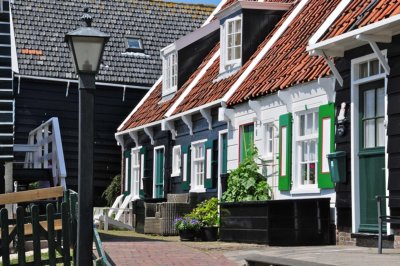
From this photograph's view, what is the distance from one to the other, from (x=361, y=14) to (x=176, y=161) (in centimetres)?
991

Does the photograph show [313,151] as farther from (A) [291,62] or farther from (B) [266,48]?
(B) [266,48]

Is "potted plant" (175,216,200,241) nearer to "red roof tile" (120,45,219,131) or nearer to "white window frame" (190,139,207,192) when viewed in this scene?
"white window frame" (190,139,207,192)

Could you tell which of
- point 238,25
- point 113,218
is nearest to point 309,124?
point 238,25

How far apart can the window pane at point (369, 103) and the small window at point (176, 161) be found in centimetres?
915

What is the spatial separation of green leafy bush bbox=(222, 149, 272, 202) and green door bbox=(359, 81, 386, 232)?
318 cm

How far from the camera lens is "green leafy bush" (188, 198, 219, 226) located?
1808 centimetres

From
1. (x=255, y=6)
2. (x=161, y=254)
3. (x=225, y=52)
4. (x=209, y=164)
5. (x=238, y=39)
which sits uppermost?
(x=255, y=6)

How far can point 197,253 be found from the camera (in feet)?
45.8

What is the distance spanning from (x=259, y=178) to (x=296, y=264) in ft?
23.7

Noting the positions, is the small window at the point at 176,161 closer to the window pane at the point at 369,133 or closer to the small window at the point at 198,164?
A: the small window at the point at 198,164

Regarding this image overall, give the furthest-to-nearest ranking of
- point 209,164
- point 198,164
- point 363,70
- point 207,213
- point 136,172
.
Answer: point 136,172 → point 198,164 → point 209,164 → point 207,213 → point 363,70

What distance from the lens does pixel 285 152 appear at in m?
16.6

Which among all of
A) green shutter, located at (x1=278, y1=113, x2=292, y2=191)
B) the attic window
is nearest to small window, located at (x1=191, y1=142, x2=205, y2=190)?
green shutter, located at (x1=278, y1=113, x2=292, y2=191)

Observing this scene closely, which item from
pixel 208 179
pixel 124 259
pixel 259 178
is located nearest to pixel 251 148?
pixel 259 178
